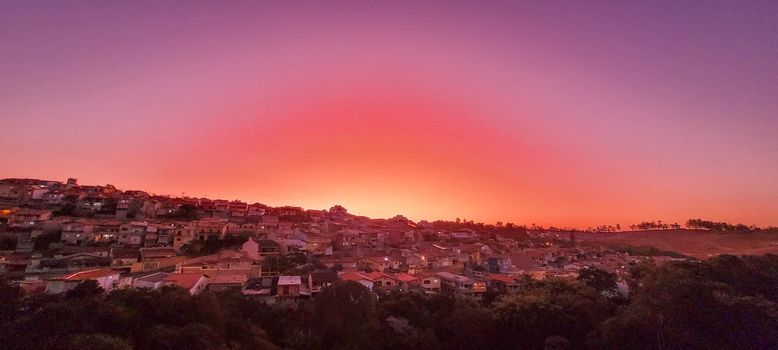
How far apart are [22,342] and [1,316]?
10.3 ft

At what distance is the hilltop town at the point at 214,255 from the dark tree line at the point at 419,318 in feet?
12.5

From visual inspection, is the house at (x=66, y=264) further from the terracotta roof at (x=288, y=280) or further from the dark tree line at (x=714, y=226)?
the dark tree line at (x=714, y=226)

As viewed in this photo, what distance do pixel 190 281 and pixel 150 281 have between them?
8.26 ft

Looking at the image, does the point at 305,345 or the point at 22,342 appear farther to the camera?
the point at 305,345

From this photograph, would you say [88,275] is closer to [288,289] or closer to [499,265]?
[288,289]

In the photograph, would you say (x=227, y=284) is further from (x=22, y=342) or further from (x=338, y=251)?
(x=338, y=251)

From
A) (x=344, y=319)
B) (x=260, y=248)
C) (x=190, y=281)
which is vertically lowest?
(x=344, y=319)

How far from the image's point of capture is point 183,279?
26172 mm

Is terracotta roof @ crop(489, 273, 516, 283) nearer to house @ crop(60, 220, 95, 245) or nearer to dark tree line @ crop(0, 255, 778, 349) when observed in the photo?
dark tree line @ crop(0, 255, 778, 349)

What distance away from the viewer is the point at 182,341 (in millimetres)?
17797

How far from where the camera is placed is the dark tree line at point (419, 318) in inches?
706

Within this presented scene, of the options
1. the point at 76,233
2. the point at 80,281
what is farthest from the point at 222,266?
the point at 76,233

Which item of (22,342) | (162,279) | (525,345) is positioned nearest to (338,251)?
(162,279)

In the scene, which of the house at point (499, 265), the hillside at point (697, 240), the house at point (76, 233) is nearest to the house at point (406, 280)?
the house at point (499, 265)
